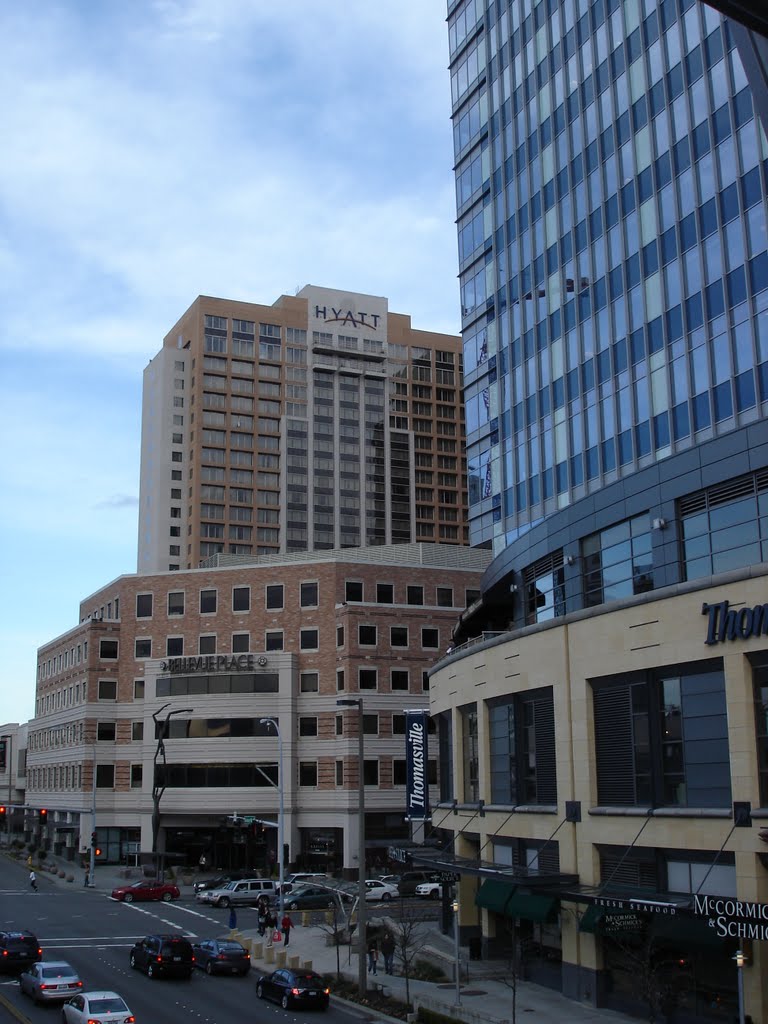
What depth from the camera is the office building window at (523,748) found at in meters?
40.0

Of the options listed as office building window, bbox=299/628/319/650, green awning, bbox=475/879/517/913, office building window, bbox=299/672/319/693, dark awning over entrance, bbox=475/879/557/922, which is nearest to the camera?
dark awning over entrance, bbox=475/879/557/922

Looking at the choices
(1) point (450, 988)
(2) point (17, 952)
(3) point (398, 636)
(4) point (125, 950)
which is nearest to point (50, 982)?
(2) point (17, 952)

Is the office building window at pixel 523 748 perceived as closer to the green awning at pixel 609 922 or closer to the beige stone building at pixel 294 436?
the green awning at pixel 609 922

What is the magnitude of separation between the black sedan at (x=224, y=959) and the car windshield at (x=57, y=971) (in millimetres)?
7414

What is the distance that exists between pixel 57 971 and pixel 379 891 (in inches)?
1334

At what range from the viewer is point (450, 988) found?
1566 inches

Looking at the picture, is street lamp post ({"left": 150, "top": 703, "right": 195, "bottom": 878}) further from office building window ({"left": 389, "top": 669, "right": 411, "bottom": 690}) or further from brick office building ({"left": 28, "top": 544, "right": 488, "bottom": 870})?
office building window ({"left": 389, "top": 669, "right": 411, "bottom": 690})

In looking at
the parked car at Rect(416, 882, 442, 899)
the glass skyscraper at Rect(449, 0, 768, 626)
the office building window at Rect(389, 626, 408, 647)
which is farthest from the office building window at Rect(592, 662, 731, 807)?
the office building window at Rect(389, 626, 408, 647)

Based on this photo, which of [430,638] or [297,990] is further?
[430,638]

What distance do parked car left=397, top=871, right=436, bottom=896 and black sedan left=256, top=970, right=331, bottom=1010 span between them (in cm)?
2971

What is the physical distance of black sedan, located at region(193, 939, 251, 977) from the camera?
4391 centimetres

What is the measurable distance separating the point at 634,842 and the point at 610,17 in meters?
36.4

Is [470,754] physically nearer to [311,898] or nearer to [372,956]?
[372,956]

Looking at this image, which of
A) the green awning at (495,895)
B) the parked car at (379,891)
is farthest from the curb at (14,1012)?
the parked car at (379,891)
